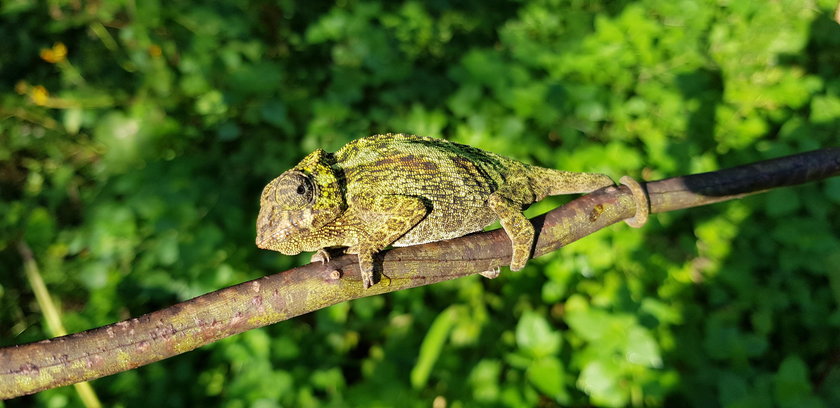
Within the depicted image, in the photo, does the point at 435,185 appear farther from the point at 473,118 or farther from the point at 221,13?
the point at 221,13

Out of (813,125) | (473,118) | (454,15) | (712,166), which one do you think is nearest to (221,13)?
(473,118)

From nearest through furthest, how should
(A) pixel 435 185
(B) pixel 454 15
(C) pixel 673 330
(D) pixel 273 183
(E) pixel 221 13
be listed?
(D) pixel 273 183, (A) pixel 435 185, (C) pixel 673 330, (E) pixel 221 13, (B) pixel 454 15

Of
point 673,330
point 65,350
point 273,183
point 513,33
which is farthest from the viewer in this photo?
point 513,33

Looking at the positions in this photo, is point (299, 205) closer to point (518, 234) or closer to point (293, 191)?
point (293, 191)

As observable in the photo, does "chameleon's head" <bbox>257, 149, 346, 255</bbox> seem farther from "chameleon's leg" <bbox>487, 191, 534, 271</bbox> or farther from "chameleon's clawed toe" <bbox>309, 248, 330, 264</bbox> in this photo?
"chameleon's leg" <bbox>487, 191, 534, 271</bbox>

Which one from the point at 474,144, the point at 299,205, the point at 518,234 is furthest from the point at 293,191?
the point at 474,144

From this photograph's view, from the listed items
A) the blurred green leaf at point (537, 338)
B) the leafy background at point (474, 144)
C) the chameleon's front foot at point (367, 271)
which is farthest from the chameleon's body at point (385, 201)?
the leafy background at point (474, 144)
